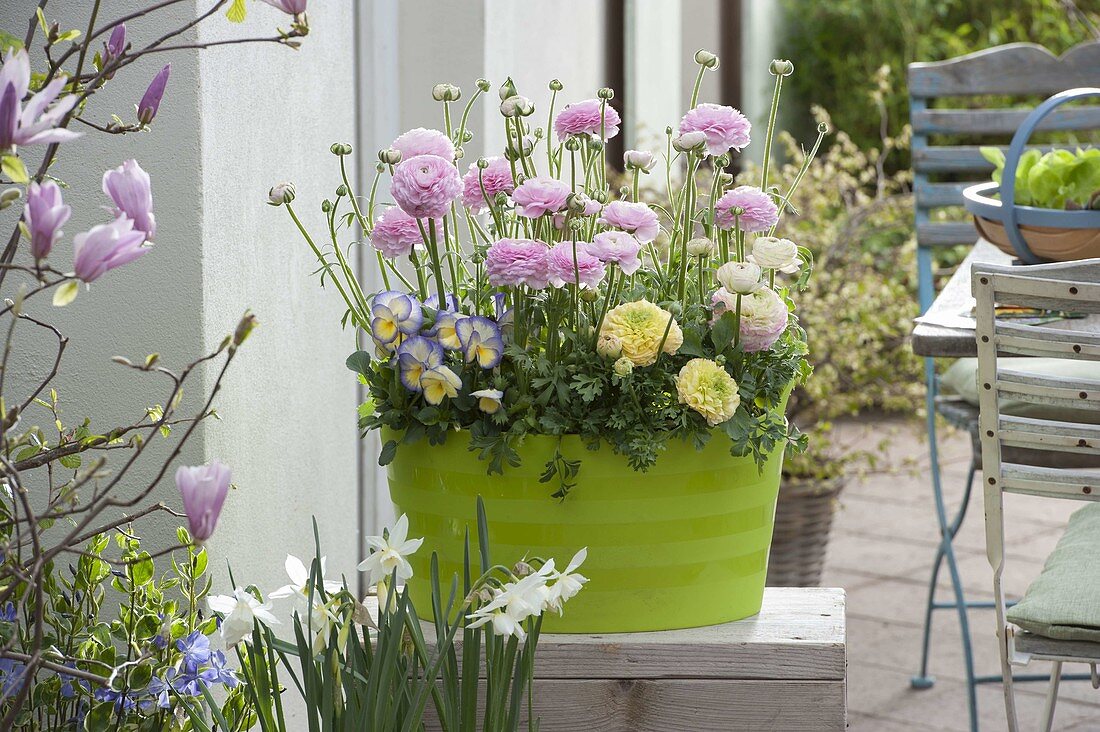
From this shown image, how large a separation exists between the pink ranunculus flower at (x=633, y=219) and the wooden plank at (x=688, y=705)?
16.7 inches

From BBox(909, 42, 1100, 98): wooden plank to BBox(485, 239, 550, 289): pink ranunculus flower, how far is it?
1.99m

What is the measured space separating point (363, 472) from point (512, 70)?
0.88 m

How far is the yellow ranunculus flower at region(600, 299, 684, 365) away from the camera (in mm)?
1117

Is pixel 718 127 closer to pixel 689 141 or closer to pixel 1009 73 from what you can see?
pixel 689 141

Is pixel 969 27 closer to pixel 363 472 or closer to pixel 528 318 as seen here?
pixel 363 472

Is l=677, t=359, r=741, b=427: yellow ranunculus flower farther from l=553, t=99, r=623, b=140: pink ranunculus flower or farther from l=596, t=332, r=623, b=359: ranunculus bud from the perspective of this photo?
l=553, t=99, r=623, b=140: pink ranunculus flower

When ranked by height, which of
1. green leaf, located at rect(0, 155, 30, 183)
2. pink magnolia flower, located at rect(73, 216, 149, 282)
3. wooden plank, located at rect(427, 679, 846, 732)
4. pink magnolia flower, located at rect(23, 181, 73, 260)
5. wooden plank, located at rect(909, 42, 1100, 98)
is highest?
wooden plank, located at rect(909, 42, 1100, 98)

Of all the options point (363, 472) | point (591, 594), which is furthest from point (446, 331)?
point (363, 472)

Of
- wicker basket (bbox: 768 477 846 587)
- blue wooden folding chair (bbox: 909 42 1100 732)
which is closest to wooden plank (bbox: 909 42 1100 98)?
blue wooden folding chair (bbox: 909 42 1100 732)

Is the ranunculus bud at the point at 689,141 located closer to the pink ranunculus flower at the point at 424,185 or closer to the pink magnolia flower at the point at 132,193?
the pink ranunculus flower at the point at 424,185

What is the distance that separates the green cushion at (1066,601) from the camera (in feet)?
4.80

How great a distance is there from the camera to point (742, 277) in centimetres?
108

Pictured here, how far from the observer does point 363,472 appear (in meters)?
2.24

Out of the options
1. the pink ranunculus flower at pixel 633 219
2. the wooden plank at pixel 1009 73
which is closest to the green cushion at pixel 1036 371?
the wooden plank at pixel 1009 73
